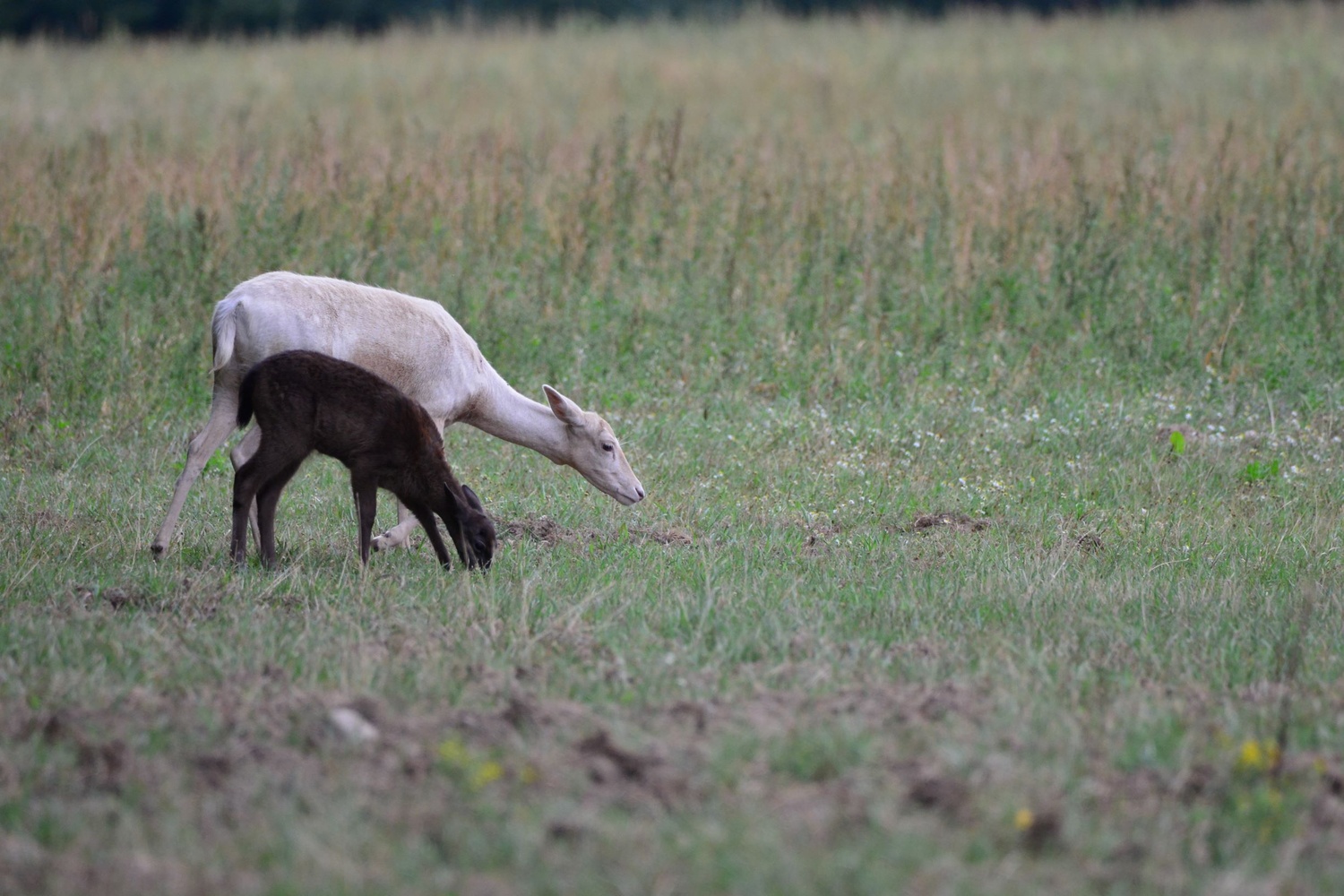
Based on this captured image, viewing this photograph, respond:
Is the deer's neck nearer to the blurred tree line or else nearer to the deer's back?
the deer's back

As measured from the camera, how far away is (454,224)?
11922 millimetres

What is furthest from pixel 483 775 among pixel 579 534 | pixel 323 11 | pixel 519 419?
pixel 323 11

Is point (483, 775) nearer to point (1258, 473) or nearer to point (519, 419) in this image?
point (519, 419)

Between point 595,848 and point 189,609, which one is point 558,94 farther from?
point 595,848

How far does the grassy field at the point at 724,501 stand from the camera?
137 inches

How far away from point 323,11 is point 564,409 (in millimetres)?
28320

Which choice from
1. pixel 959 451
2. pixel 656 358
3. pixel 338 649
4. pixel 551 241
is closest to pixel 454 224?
pixel 551 241

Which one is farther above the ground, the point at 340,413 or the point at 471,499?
the point at 340,413

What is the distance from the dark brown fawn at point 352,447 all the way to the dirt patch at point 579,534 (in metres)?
0.53

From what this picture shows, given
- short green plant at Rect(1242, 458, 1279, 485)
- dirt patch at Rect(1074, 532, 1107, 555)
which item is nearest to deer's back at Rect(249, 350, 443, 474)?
dirt patch at Rect(1074, 532, 1107, 555)

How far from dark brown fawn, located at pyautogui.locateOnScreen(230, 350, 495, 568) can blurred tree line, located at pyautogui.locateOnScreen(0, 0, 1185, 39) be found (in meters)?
25.1

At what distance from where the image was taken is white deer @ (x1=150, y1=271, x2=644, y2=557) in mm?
6492

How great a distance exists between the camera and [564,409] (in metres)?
7.08

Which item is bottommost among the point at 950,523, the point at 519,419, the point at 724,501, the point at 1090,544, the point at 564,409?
the point at 724,501
